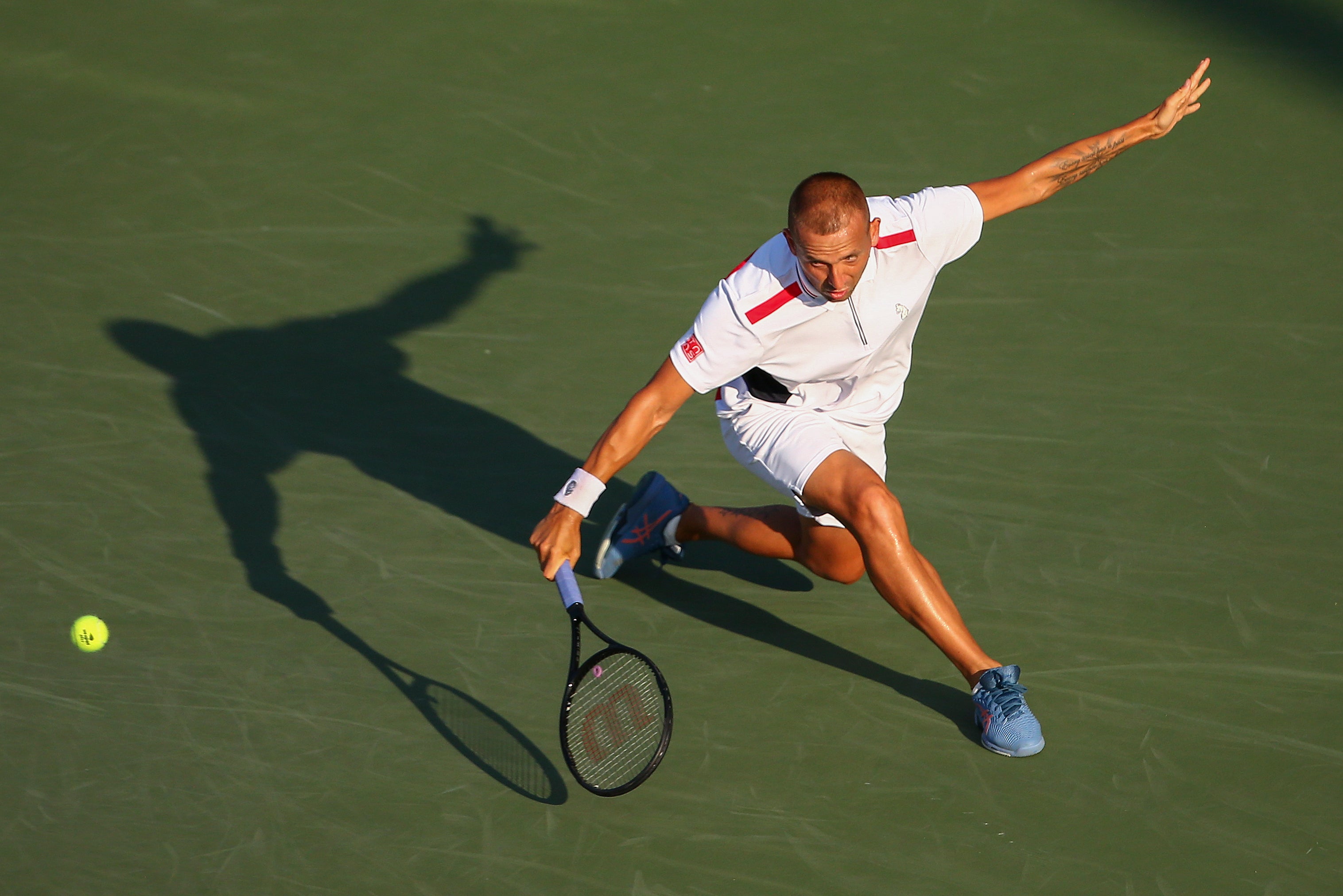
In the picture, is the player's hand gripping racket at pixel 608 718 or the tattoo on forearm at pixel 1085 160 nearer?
the player's hand gripping racket at pixel 608 718

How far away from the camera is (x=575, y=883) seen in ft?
12.4

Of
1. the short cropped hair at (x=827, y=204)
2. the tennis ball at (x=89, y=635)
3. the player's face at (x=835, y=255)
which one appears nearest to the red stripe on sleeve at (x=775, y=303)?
the player's face at (x=835, y=255)

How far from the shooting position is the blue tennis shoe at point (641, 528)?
→ 4.98 m

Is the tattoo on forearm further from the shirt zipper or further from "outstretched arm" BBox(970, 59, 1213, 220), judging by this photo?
the shirt zipper

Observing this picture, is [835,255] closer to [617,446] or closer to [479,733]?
[617,446]

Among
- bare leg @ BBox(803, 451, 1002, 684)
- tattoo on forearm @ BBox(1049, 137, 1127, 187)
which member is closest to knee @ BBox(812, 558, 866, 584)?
bare leg @ BBox(803, 451, 1002, 684)

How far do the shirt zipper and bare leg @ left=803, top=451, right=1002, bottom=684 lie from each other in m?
0.45

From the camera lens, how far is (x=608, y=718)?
13.5ft

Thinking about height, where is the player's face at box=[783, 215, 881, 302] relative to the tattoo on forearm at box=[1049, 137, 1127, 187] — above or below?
below

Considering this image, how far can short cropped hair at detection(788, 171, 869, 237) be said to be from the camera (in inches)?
156

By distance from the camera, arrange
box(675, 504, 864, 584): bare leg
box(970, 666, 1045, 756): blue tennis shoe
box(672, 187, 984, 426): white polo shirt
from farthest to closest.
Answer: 1. box(675, 504, 864, 584): bare leg
2. box(672, 187, 984, 426): white polo shirt
3. box(970, 666, 1045, 756): blue tennis shoe

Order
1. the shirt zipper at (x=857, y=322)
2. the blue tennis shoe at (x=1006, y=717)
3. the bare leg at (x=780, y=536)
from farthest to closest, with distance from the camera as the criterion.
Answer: the bare leg at (x=780, y=536)
the shirt zipper at (x=857, y=322)
the blue tennis shoe at (x=1006, y=717)

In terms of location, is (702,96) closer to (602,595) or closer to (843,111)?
(843,111)

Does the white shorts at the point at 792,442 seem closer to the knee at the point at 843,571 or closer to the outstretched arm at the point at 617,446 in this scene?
the knee at the point at 843,571
